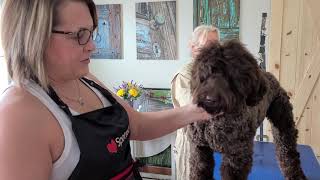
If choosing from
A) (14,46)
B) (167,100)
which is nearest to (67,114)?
(14,46)

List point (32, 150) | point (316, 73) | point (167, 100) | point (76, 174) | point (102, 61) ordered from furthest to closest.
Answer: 1. point (102, 61)
2. point (167, 100)
3. point (316, 73)
4. point (76, 174)
5. point (32, 150)

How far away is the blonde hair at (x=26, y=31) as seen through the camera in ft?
3.01

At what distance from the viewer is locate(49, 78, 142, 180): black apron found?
3.23 feet

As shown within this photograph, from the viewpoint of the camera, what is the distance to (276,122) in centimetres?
152

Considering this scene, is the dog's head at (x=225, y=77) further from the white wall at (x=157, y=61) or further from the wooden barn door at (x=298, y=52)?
the white wall at (x=157, y=61)

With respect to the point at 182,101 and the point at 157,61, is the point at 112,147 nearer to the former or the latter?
the point at 182,101

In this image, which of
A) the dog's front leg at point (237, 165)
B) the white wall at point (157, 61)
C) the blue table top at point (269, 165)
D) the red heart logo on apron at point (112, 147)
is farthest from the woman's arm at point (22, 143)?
the white wall at point (157, 61)

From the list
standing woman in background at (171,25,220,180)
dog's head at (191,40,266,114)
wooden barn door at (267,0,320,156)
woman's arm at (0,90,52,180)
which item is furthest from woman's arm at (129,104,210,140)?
wooden barn door at (267,0,320,156)

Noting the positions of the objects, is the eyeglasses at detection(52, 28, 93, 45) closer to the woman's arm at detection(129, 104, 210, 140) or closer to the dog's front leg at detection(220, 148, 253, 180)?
the woman's arm at detection(129, 104, 210, 140)

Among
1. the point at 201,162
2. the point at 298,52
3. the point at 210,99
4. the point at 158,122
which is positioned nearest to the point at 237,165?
the point at 201,162

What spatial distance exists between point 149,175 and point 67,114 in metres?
3.25

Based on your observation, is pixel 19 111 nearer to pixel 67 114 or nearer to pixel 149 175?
pixel 67 114

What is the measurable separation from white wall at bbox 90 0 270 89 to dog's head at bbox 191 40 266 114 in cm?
258

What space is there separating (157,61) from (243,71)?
3.00 metres
